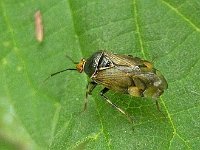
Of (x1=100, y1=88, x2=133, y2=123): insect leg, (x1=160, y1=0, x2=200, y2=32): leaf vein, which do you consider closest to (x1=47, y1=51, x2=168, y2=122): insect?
(x1=100, y1=88, x2=133, y2=123): insect leg

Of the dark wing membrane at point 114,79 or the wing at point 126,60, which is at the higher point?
the wing at point 126,60

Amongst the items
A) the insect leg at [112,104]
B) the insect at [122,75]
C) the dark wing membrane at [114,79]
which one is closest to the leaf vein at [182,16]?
the insect at [122,75]

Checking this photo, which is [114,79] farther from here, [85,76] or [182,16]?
[182,16]

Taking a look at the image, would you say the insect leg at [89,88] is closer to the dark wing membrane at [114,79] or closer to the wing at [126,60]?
the dark wing membrane at [114,79]

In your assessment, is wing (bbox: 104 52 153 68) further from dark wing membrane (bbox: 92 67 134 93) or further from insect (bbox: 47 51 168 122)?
dark wing membrane (bbox: 92 67 134 93)

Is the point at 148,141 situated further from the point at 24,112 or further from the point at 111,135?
the point at 24,112

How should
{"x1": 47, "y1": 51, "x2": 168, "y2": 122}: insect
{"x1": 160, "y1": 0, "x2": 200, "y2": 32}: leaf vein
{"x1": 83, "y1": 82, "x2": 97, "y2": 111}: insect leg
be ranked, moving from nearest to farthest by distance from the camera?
{"x1": 47, "y1": 51, "x2": 168, "y2": 122}: insect, {"x1": 160, "y1": 0, "x2": 200, "y2": 32}: leaf vein, {"x1": 83, "y1": 82, "x2": 97, "y2": 111}: insect leg

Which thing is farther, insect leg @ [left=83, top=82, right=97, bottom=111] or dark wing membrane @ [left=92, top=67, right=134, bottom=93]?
insect leg @ [left=83, top=82, right=97, bottom=111]

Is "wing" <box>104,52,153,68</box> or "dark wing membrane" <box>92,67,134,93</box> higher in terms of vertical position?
"wing" <box>104,52,153,68</box>
